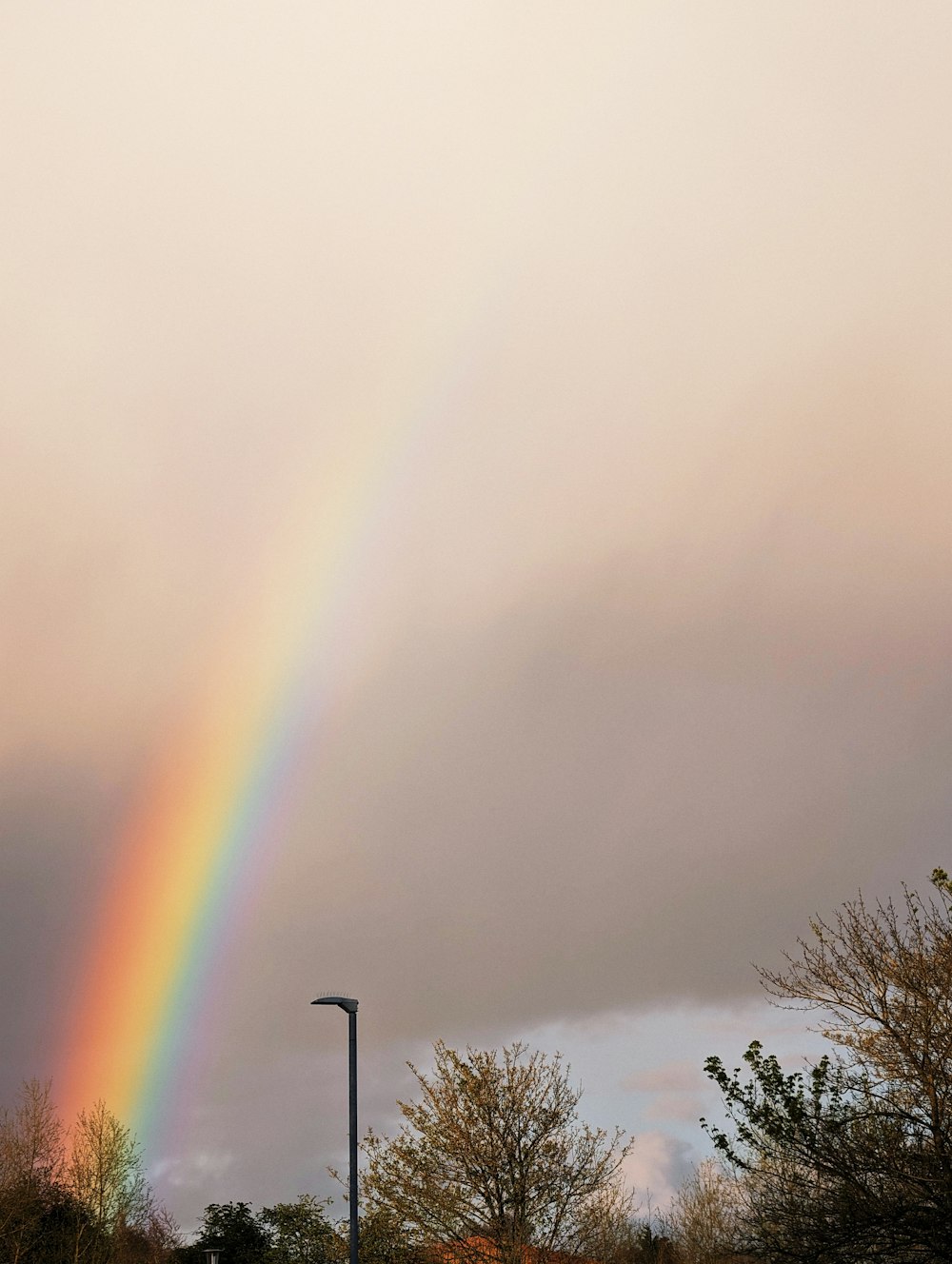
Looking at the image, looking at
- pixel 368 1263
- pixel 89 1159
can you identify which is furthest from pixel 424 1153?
pixel 89 1159

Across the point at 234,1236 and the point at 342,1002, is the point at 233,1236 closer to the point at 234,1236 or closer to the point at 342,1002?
the point at 234,1236

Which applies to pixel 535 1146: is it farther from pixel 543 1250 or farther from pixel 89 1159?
pixel 89 1159

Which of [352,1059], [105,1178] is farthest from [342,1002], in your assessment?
[105,1178]

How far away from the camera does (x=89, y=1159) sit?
49312mm

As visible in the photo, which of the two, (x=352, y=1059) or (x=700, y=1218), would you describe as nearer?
(x=352, y=1059)

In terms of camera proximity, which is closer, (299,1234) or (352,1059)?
(352,1059)

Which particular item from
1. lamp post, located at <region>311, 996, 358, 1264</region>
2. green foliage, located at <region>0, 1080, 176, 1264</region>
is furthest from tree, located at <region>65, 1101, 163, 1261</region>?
lamp post, located at <region>311, 996, 358, 1264</region>

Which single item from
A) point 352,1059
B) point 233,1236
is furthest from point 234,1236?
point 352,1059

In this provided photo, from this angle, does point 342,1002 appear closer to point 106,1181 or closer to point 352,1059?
point 352,1059

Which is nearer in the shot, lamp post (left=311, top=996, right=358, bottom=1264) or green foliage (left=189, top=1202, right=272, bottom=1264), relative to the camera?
lamp post (left=311, top=996, right=358, bottom=1264)

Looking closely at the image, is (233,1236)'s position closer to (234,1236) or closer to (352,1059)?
(234,1236)

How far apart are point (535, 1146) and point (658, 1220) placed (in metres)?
36.4

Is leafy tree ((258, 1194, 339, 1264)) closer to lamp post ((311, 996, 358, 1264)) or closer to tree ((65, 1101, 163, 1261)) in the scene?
tree ((65, 1101, 163, 1261))

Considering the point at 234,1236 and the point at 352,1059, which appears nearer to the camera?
the point at 352,1059
